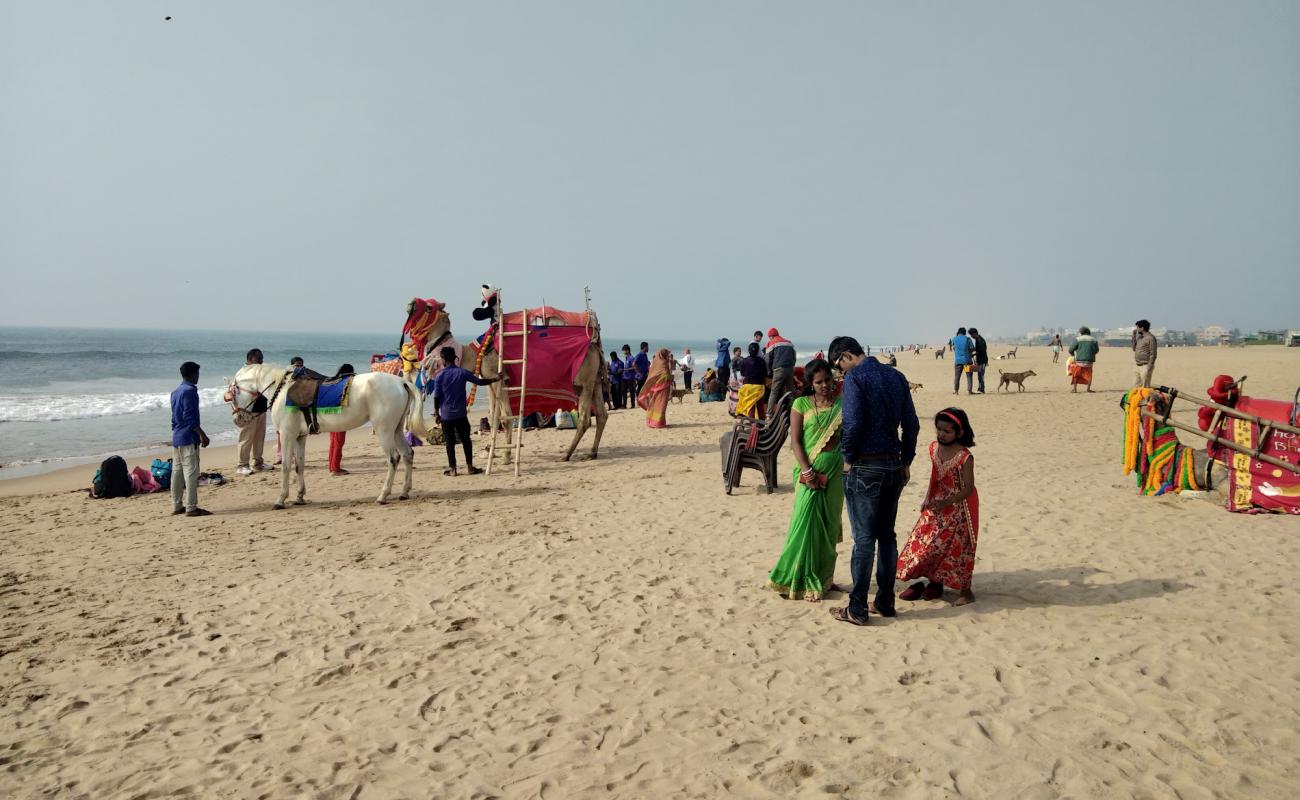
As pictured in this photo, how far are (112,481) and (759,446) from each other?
8763 mm

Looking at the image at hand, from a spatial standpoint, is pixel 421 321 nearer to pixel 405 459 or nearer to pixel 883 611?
A: pixel 405 459

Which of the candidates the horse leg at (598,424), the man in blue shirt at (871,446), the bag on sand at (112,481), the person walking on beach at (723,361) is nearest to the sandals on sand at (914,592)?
the man in blue shirt at (871,446)

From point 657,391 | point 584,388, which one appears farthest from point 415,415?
point 657,391

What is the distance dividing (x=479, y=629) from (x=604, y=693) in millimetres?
1394

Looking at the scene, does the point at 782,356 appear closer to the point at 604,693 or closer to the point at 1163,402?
the point at 1163,402

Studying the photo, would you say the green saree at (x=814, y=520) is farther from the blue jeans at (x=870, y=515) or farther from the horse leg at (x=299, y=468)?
the horse leg at (x=299, y=468)

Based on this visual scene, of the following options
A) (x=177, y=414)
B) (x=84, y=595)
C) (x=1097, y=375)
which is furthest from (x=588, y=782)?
(x=1097, y=375)

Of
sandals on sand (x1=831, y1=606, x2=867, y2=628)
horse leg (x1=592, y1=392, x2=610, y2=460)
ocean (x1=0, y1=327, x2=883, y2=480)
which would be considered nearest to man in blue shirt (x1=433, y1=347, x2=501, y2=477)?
horse leg (x1=592, y1=392, x2=610, y2=460)

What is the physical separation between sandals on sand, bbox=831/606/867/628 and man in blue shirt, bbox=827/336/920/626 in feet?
0.86

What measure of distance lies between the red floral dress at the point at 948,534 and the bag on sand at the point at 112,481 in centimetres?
1039

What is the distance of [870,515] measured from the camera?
514 cm

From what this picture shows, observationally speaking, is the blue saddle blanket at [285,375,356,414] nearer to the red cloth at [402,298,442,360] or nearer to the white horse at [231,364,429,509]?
the white horse at [231,364,429,509]

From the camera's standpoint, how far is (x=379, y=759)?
3.91 meters

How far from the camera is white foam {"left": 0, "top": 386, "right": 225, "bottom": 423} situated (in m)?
23.9
